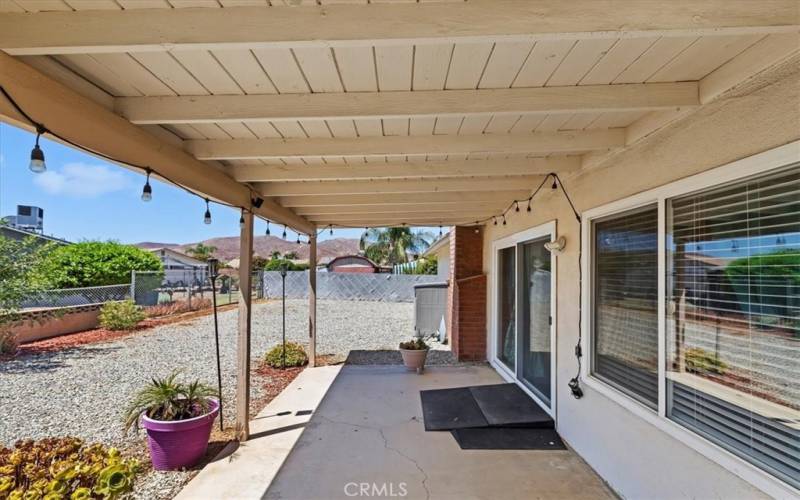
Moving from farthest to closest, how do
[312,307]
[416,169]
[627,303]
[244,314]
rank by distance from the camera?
1. [312,307]
2. [244,314]
3. [416,169]
4. [627,303]

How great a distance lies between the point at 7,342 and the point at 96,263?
5105 mm

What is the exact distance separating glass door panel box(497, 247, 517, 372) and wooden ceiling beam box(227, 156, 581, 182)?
8.16 feet

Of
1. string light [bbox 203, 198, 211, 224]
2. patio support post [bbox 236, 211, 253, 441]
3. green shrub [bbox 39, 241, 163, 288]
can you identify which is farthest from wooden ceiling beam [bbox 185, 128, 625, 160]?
green shrub [bbox 39, 241, 163, 288]

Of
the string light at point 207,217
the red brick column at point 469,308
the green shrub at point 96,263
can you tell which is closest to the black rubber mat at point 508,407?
the red brick column at point 469,308

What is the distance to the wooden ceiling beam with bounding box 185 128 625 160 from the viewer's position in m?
2.84

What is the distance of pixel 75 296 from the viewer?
10250 millimetres

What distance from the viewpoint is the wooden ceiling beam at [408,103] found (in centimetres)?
211

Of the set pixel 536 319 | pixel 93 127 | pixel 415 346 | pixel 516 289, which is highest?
pixel 93 127

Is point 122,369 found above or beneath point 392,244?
beneath

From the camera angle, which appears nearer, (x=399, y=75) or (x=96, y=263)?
(x=399, y=75)

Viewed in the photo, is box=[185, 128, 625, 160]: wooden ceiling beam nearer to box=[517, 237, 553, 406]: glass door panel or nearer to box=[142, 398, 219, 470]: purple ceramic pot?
box=[517, 237, 553, 406]: glass door panel

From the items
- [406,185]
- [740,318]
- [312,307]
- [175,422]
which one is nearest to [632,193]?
[740,318]

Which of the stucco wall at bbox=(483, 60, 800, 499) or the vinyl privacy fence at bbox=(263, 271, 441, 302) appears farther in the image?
the vinyl privacy fence at bbox=(263, 271, 441, 302)

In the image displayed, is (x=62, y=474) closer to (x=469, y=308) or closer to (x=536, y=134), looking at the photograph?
(x=536, y=134)
